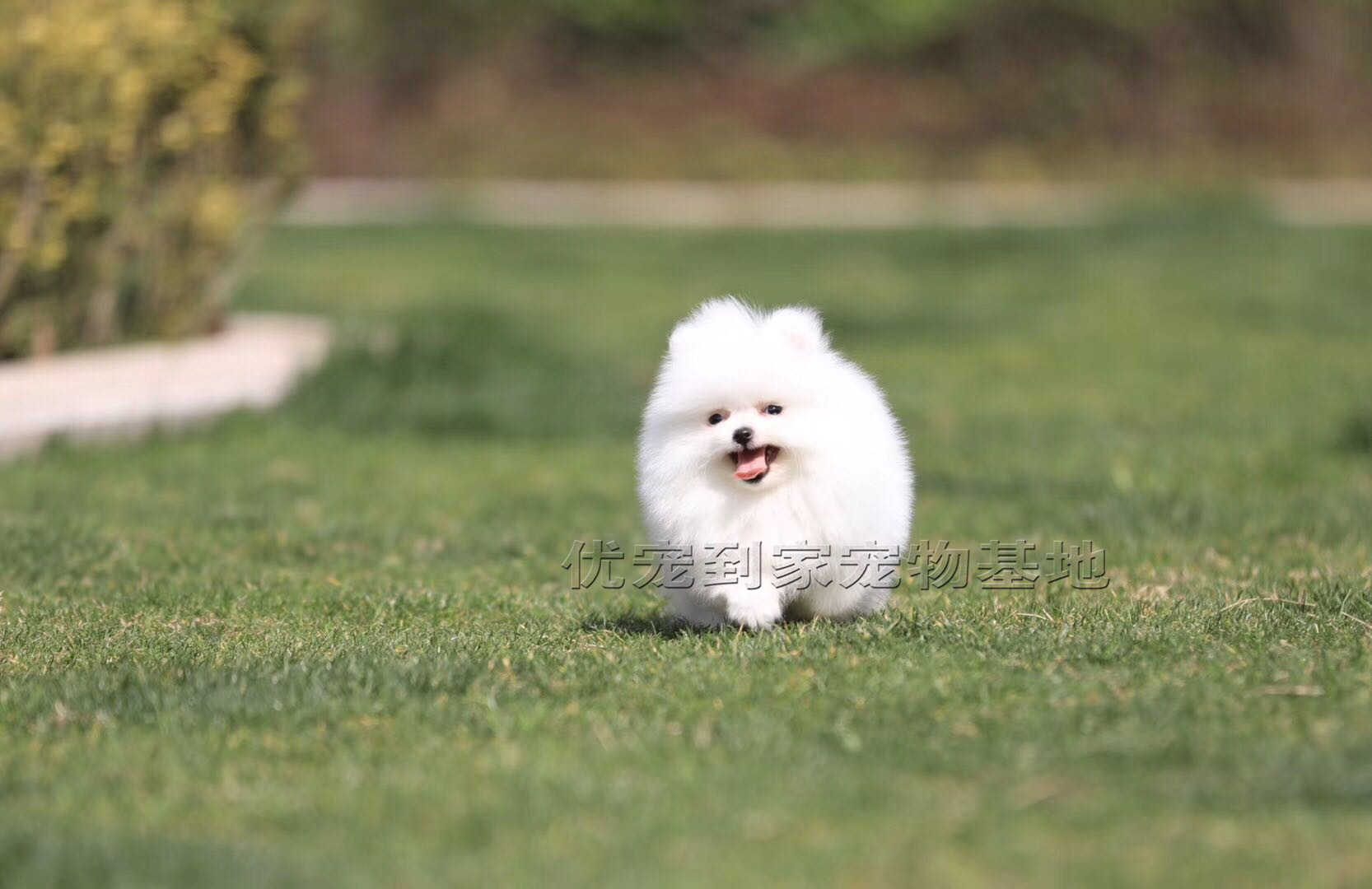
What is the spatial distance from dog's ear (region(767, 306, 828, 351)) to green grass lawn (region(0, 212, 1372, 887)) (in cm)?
85

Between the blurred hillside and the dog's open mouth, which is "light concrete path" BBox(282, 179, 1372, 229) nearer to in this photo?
the blurred hillside

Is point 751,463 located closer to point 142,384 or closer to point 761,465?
point 761,465

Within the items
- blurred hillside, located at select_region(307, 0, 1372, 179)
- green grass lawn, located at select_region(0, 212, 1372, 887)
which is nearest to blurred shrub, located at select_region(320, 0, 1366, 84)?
blurred hillside, located at select_region(307, 0, 1372, 179)

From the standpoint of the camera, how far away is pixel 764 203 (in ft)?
94.3

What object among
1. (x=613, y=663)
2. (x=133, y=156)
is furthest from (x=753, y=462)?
(x=133, y=156)

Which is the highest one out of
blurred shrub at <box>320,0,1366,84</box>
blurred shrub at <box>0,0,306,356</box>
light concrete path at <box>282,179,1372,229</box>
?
blurred shrub at <box>0,0,306,356</box>

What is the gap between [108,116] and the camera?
11.0m

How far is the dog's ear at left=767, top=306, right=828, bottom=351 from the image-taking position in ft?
18.7

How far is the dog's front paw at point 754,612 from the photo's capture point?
226 inches

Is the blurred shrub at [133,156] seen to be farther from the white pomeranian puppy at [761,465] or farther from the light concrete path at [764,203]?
the light concrete path at [764,203]

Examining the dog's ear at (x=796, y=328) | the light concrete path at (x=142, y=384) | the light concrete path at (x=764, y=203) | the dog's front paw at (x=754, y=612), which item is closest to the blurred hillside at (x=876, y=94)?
the light concrete path at (x=764, y=203)

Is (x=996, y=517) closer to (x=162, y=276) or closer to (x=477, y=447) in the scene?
(x=477, y=447)

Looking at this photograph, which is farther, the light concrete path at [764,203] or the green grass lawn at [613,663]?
the light concrete path at [764,203]

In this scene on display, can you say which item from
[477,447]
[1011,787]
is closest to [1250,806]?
[1011,787]
